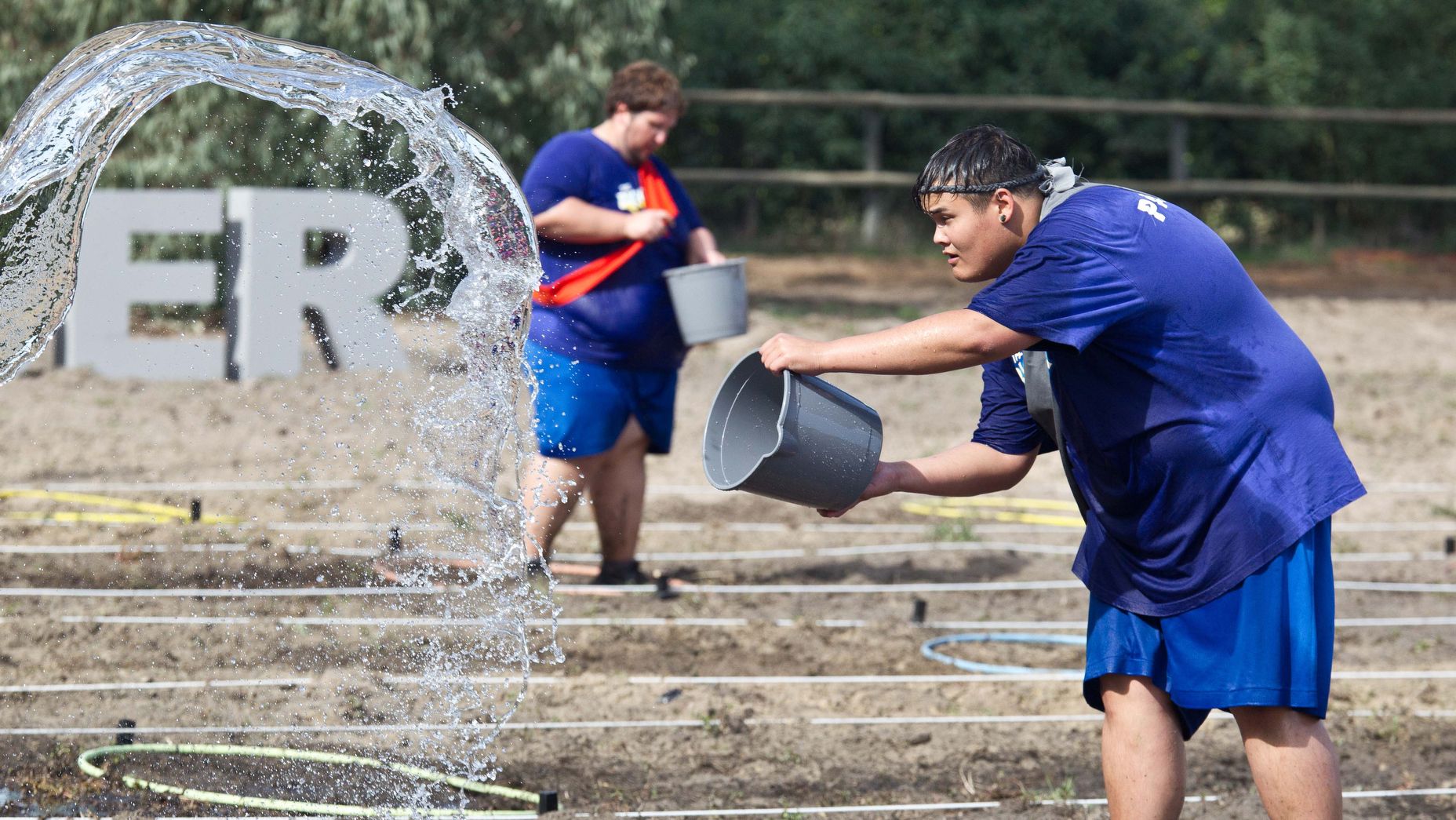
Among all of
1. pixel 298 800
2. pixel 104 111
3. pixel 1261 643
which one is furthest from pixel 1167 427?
pixel 104 111

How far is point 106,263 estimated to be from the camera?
9.42 metres

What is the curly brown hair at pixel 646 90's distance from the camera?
5.23 metres

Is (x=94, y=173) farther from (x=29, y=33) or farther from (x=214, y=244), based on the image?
(x=29, y=33)

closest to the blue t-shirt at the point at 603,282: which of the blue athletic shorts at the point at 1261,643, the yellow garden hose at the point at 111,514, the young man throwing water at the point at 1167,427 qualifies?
the yellow garden hose at the point at 111,514

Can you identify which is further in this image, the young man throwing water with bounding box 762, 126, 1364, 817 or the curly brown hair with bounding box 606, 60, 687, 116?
the curly brown hair with bounding box 606, 60, 687, 116

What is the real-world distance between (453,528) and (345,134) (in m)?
5.80

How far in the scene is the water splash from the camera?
140 inches

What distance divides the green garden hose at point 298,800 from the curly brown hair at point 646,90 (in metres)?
2.38

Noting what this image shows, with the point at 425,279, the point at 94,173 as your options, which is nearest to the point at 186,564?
the point at 94,173

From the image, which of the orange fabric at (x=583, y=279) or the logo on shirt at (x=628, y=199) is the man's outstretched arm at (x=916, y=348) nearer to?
the orange fabric at (x=583, y=279)

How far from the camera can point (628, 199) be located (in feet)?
17.3

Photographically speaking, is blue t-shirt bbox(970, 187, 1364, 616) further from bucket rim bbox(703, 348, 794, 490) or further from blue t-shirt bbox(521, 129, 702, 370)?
blue t-shirt bbox(521, 129, 702, 370)

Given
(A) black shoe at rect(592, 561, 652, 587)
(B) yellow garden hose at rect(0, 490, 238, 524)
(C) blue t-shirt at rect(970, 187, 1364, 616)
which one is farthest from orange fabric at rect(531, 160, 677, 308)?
(C) blue t-shirt at rect(970, 187, 1364, 616)

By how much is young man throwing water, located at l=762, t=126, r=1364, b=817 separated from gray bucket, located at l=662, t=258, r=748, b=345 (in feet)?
7.50
